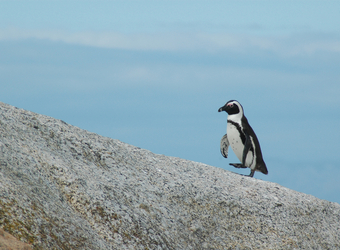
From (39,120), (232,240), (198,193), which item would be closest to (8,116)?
(39,120)

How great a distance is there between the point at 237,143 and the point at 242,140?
0.57 ft

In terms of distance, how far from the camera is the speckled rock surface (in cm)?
541

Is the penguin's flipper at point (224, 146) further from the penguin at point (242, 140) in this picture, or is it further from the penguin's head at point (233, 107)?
the penguin's head at point (233, 107)

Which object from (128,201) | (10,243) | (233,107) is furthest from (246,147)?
(10,243)

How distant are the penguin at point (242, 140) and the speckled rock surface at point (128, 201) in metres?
1.17

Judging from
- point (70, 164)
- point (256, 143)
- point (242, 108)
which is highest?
point (242, 108)

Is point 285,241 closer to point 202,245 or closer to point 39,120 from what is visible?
point 202,245

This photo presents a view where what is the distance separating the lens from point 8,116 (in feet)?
26.0

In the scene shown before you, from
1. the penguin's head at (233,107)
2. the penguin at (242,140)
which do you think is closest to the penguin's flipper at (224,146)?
the penguin at (242,140)

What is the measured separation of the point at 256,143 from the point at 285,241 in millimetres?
3397

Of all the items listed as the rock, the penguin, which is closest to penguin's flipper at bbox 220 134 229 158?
the penguin

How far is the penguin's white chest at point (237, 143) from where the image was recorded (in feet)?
35.1

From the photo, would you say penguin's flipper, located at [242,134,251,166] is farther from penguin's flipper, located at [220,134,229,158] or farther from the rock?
the rock

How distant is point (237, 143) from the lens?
1076cm
